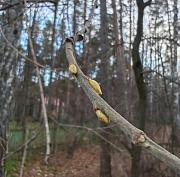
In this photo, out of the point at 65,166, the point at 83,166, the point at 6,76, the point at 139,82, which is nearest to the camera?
the point at 6,76

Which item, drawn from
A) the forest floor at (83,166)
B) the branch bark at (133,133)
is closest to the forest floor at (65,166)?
the forest floor at (83,166)

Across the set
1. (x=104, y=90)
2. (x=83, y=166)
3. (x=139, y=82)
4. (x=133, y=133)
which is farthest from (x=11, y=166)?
(x=133, y=133)

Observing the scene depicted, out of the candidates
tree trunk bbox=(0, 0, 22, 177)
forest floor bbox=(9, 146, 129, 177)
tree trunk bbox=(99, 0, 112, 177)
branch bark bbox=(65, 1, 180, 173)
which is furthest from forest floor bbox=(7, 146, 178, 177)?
branch bark bbox=(65, 1, 180, 173)

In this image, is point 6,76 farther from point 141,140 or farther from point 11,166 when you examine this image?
point 11,166

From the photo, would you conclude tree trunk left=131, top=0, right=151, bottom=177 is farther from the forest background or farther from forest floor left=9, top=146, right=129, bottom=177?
forest floor left=9, top=146, right=129, bottom=177

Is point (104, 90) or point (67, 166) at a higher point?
point (104, 90)

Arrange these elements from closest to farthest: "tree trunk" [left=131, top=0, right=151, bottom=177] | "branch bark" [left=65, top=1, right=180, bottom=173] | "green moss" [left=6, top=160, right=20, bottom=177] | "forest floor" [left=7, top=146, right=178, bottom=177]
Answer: "branch bark" [left=65, top=1, right=180, bottom=173] → "tree trunk" [left=131, top=0, right=151, bottom=177] → "forest floor" [left=7, top=146, right=178, bottom=177] → "green moss" [left=6, top=160, right=20, bottom=177]

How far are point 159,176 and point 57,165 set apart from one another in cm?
454

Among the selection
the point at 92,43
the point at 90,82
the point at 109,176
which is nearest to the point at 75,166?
the point at 109,176

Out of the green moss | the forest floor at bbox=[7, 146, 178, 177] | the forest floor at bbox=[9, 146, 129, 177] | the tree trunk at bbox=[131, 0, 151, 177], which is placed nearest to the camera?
the tree trunk at bbox=[131, 0, 151, 177]

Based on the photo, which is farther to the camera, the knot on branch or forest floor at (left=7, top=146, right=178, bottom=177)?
forest floor at (left=7, top=146, right=178, bottom=177)

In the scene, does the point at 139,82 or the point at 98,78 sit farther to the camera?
the point at 98,78

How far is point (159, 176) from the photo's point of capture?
22.4 ft

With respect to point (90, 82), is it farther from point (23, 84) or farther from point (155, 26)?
point (155, 26)
